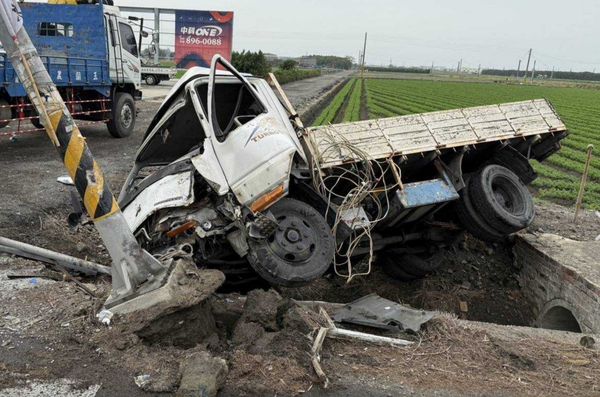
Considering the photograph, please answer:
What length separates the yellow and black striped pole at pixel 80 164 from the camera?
11.0 ft

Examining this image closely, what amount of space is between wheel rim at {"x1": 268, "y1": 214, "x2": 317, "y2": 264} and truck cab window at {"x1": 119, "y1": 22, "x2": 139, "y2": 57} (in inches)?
413

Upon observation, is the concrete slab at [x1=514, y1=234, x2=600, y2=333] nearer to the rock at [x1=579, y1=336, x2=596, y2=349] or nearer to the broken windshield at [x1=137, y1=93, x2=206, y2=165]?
the rock at [x1=579, y1=336, x2=596, y2=349]

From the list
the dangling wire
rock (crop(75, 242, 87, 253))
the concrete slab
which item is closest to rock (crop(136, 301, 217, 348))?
the dangling wire

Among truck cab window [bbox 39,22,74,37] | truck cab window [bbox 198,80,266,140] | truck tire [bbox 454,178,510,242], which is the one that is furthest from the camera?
truck cab window [bbox 39,22,74,37]

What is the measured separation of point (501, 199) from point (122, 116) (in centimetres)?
1061

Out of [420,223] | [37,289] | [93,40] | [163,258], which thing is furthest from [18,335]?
[93,40]

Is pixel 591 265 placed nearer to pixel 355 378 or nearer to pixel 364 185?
pixel 364 185

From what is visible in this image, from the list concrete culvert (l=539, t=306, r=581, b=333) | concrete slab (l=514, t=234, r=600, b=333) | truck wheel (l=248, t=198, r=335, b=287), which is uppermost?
truck wheel (l=248, t=198, r=335, b=287)

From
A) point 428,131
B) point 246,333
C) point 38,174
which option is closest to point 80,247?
point 246,333

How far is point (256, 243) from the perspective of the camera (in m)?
4.61

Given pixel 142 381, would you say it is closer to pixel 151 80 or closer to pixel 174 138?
pixel 174 138

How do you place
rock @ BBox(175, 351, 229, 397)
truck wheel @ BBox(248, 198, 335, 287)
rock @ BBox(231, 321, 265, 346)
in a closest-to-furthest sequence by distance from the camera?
rock @ BBox(175, 351, 229, 397) → rock @ BBox(231, 321, 265, 346) → truck wheel @ BBox(248, 198, 335, 287)

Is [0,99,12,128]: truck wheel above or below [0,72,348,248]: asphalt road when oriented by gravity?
above

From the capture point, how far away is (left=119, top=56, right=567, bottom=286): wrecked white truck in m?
4.65
